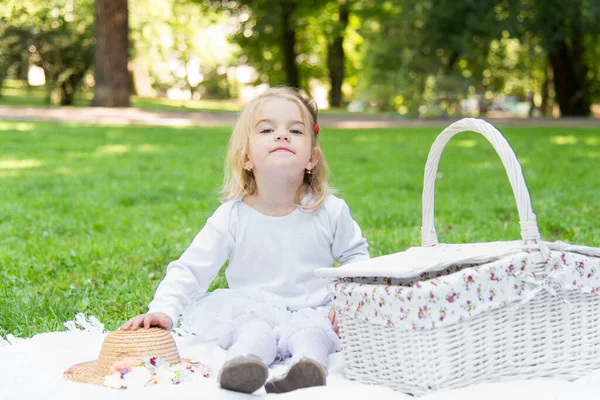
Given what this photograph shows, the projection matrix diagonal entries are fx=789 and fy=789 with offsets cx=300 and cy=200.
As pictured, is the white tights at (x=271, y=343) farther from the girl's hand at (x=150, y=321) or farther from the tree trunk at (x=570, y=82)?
the tree trunk at (x=570, y=82)

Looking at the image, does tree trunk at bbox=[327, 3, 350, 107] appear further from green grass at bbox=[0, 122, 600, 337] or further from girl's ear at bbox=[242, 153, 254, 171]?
girl's ear at bbox=[242, 153, 254, 171]

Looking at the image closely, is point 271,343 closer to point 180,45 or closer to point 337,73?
point 337,73

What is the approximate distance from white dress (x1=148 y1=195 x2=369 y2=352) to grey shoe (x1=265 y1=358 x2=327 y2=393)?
50 centimetres

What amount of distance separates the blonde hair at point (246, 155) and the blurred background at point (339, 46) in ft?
35.0

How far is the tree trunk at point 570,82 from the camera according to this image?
2059cm

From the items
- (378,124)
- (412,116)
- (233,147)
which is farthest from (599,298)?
(412,116)

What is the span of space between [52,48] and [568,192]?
16649mm

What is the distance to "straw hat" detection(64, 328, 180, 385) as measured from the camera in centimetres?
245

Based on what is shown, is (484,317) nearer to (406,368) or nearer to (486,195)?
(406,368)

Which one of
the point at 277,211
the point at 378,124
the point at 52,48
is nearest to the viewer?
the point at 277,211

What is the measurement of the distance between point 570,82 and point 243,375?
20043 millimetres

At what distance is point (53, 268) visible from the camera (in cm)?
406

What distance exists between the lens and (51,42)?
20.5m

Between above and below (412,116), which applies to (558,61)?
above
